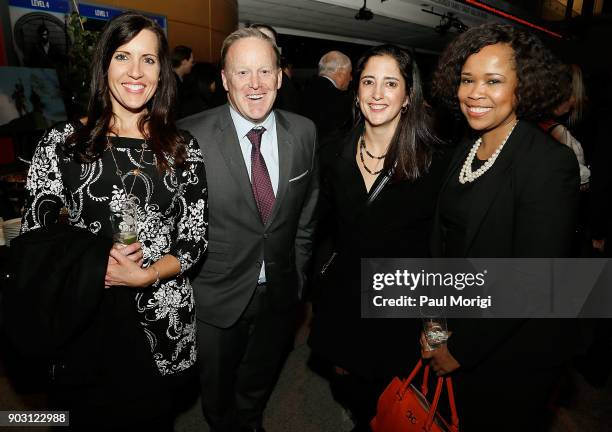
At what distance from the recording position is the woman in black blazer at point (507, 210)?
1338 mm

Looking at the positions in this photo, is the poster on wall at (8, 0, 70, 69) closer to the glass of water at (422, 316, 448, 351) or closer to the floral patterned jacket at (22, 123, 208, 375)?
the floral patterned jacket at (22, 123, 208, 375)

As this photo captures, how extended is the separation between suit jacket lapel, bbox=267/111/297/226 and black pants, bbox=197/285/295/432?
0.47m

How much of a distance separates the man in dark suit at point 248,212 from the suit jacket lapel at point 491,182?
828 millimetres

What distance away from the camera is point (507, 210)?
1.42 metres

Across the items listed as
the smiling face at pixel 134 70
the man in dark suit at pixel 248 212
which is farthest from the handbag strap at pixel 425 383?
the smiling face at pixel 134 70

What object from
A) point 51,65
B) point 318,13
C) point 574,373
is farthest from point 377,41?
point 574,373

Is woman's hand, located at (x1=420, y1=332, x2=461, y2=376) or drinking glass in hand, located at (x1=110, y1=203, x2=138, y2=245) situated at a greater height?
drinking glass in hand, located at (x1=110, y1=203, x2=138, y2=245)

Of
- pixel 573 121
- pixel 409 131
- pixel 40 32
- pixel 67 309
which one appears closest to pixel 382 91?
pixel 409 131

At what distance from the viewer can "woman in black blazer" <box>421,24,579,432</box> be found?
134 cm

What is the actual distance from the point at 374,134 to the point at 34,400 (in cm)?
261

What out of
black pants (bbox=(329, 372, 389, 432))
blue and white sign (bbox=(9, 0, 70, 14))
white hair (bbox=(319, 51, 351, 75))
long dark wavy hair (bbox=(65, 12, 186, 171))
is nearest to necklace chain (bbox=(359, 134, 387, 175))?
long dark wavy hair (bbox=(65, 12, 186, 171))

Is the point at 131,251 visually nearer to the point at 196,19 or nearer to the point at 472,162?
the point at 472,162

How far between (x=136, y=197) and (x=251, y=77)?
2.55ft

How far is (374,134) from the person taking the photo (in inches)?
80.8
